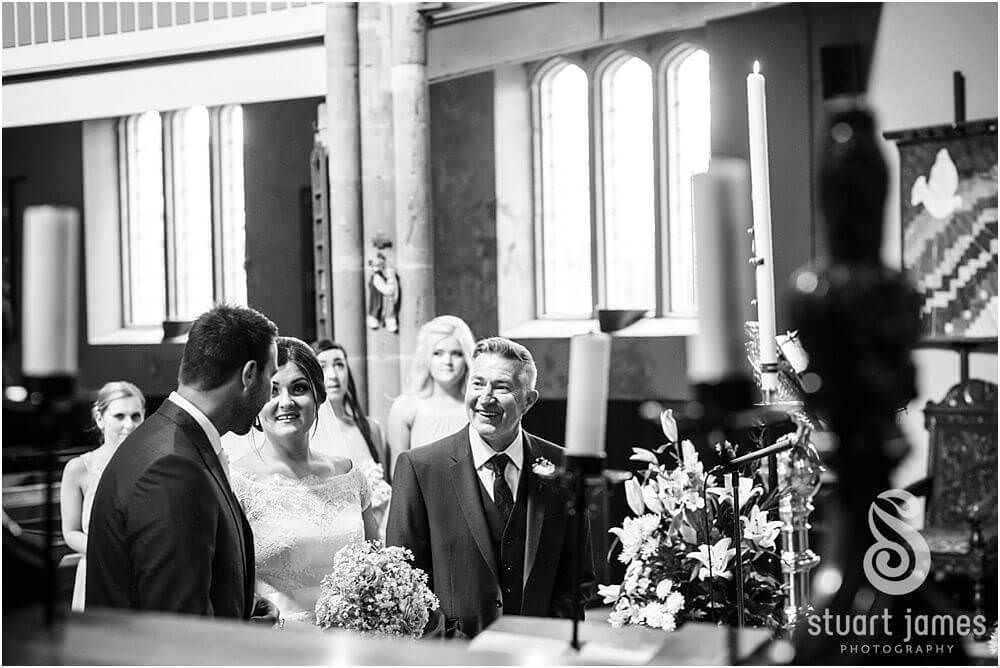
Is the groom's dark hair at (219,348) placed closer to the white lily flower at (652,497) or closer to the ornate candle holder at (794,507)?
the white lily flower at (652,497)

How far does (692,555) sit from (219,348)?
1.19m

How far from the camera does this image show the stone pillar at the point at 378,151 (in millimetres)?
8242

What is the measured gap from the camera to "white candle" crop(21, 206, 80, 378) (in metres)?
1.26

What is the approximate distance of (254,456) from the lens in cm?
385

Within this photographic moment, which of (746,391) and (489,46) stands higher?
(489,46)

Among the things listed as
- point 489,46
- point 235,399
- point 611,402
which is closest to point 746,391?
point 235,399

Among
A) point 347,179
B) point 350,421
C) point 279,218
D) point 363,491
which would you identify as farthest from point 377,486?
point 279,218

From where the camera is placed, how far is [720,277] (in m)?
0.98

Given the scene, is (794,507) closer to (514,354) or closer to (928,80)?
(514,354)

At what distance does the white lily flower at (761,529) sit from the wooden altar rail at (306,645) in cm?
140

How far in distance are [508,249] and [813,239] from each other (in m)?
2.50

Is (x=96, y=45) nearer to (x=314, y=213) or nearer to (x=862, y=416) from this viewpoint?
(x=314, y=213)

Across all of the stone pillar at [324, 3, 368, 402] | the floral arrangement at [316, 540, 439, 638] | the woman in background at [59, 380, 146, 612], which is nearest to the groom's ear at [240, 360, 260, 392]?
the floral arrangement at [316, 540, 439, 638]

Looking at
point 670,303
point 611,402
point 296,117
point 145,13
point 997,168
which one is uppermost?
point 145,13
